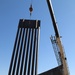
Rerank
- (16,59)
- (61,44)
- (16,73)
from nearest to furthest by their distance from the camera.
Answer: (61,44) < (16,73) < (16,59)

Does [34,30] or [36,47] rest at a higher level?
[34,30]

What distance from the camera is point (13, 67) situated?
120m

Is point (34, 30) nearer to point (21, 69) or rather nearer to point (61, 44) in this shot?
point (21, 69)

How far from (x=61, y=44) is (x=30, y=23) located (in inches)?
2929

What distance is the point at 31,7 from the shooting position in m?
62.7

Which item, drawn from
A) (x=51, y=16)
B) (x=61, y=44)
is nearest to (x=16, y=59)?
(x=61, y=44)

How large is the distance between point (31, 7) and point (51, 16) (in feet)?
34.7

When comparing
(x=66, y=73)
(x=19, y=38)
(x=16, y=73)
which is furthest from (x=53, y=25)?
(x=19, y=38)

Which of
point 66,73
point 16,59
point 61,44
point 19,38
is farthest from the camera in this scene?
point 19,38

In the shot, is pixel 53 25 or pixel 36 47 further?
pixel 36 47

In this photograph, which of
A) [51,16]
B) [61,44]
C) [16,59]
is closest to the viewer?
[51,16]

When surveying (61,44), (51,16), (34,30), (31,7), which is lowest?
(61,44)

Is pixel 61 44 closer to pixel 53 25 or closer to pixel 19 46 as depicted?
pixel 53 25

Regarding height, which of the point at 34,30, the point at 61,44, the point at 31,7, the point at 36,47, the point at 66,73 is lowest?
the point at 66,73
